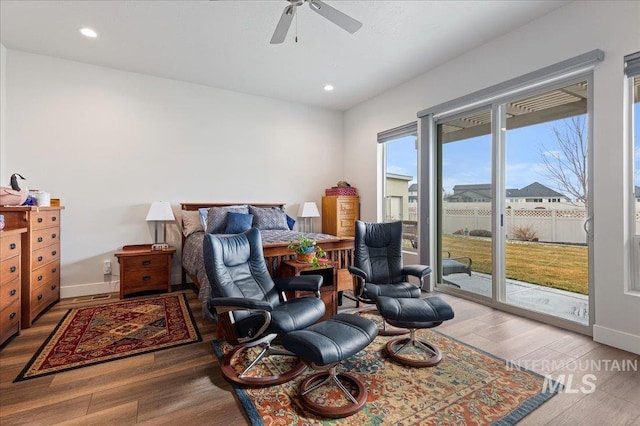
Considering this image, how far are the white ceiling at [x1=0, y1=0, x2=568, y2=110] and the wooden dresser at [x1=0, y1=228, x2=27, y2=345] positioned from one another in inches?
86.0

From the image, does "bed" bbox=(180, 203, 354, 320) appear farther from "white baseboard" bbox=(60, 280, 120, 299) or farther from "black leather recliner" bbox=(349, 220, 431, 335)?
"white baseboard" bbox=(60, 280, 120, 299)

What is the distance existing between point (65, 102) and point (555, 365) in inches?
233

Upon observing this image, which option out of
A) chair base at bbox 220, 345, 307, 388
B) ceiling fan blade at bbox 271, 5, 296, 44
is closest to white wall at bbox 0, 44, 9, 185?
ceiling fan blade at bbox 271, 5, 296, 44

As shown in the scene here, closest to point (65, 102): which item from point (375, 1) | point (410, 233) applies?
point (375, 1)

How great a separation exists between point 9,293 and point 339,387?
9.49 feet

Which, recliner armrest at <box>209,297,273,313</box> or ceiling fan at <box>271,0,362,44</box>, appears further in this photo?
ceiling fan at <box>271,0,362,44</box>

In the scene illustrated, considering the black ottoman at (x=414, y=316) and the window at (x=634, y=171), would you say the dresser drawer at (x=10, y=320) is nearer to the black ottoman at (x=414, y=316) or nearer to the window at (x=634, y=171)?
the black ottoman at (x=414, y=316)

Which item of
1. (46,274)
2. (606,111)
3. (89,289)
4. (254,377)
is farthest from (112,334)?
(606,111)

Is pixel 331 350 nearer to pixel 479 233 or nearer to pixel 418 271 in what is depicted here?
pixel 418 271

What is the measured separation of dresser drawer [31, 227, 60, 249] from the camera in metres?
3.07

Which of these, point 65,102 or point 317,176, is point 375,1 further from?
point 65,102

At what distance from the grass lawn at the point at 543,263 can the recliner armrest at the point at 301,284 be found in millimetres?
2365

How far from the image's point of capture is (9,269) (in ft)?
8.50

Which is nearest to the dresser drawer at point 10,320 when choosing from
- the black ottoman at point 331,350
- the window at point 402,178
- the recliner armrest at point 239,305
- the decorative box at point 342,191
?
the recliner armrest at point 239,305
